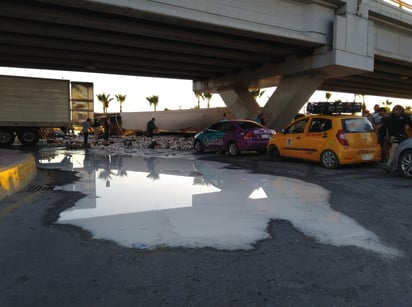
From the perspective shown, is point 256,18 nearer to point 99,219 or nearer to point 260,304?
point 99,219

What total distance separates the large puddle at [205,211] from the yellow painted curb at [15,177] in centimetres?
92

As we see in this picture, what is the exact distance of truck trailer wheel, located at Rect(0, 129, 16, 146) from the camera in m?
19.7

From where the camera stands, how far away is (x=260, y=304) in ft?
8.81

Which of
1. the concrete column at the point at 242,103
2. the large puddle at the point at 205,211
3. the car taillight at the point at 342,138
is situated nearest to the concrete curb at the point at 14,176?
the large puddle at the point at 205,211

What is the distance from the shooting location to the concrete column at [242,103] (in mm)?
25297

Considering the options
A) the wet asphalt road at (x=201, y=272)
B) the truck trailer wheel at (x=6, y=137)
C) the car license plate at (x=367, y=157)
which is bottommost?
the wet asphalt road at (x=201, y=272)

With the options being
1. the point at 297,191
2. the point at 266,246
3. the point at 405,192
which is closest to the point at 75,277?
the point at 266,246

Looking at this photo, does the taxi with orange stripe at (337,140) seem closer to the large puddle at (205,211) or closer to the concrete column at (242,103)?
the large puddle at (205,211)

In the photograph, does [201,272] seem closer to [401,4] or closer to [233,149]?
[233,149]

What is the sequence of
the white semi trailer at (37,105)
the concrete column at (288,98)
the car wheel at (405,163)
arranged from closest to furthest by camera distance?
the car wheel at (405,163) < the white semi trailer at (37,105) < the concrete column at (288,98)

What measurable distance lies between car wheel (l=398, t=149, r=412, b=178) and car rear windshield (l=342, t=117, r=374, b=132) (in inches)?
61.6

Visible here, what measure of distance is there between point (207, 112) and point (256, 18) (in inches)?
580

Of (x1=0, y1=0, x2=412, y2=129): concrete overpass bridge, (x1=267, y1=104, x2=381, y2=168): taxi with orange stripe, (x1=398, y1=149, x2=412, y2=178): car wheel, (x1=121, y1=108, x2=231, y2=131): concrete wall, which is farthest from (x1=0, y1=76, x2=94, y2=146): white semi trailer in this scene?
(x1=398, y1=149, x2=412, y2=178): car wheel

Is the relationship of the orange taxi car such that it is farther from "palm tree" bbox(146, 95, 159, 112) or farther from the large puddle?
"palm tree" bbox(146, 95, 159, 112)
